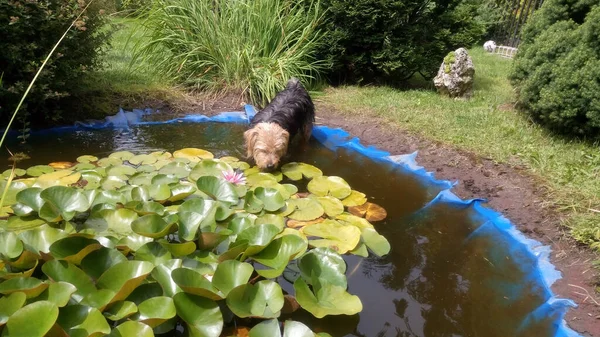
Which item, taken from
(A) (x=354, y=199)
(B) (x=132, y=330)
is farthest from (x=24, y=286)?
(A) (x=354, y=199)

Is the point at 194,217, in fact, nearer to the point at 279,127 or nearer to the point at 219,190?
the point at 219,190

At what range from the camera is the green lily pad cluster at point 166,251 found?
1.99 metres

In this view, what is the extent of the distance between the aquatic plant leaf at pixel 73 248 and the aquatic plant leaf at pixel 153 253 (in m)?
0.24

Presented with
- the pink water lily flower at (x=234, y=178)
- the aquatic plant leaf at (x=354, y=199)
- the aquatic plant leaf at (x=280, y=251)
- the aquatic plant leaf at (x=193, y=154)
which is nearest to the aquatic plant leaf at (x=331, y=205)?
the aquatic plant leaf at (x=354, y=199)

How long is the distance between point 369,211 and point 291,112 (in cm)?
163

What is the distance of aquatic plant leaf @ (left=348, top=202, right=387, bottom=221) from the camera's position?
358cm

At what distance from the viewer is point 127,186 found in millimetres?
3311

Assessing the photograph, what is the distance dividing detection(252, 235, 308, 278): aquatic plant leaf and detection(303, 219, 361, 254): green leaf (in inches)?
16.6

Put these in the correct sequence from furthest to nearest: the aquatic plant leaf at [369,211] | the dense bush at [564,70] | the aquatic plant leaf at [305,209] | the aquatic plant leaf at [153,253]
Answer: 1. the dense bush at [564,70]
2. the aquatic plant leaf at [369,211]
3. the aquatic plant leaf at [305,209]
4. the aquatic plant leaf at [153,253]

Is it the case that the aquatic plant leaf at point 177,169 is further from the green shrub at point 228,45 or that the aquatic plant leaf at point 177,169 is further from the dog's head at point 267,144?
the green shrub at point 228,45

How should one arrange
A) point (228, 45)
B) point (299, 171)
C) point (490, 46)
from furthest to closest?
point (490, 46) < point (228, 45) < point (299, 171)

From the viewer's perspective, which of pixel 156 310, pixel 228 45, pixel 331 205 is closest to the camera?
pixel 156 310

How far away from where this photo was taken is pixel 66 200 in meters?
2.75

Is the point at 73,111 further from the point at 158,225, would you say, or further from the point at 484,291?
the point at 484,291
